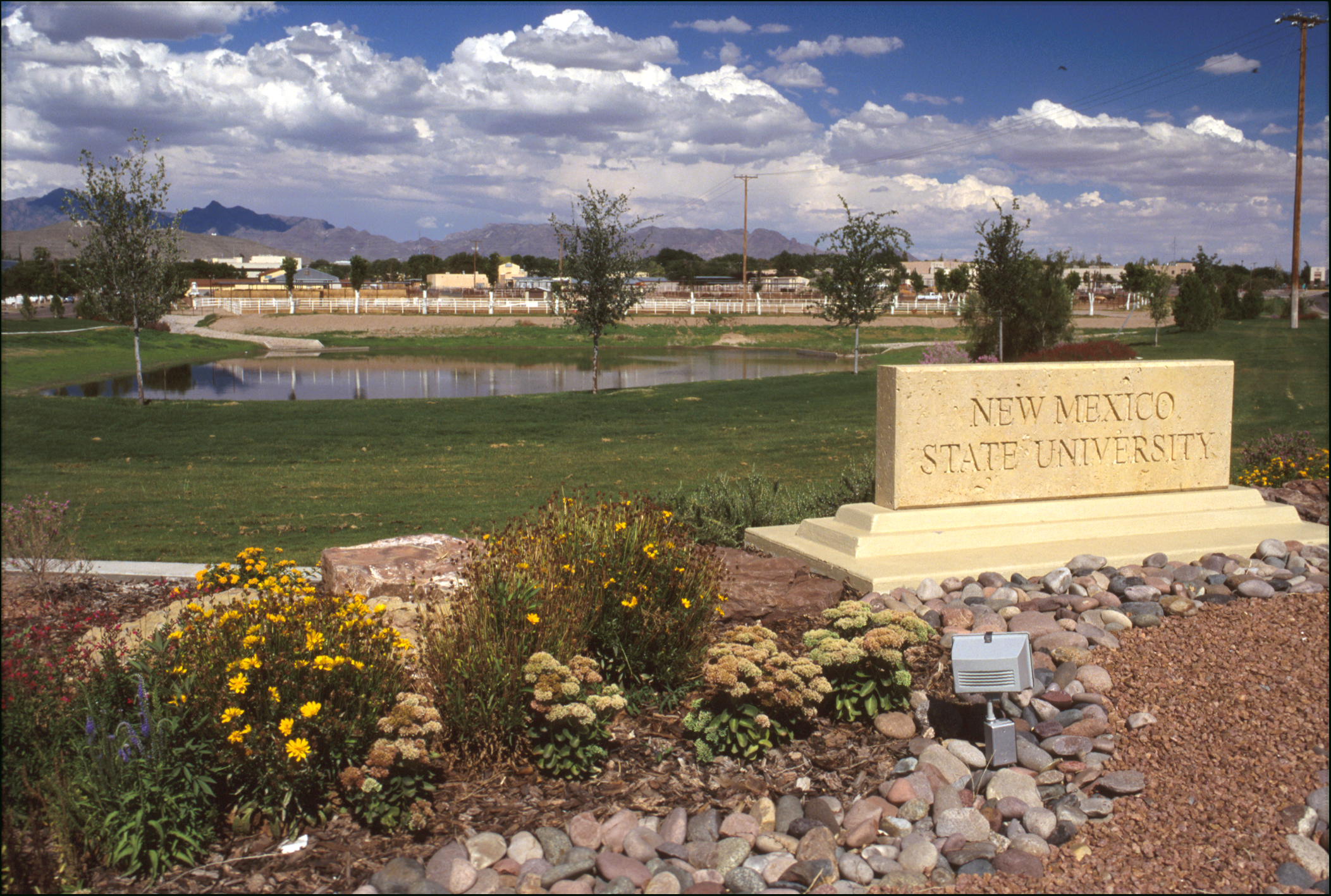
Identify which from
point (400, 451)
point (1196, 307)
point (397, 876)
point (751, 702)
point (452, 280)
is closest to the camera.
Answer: point (397, 876)

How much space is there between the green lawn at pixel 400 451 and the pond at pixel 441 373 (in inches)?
177

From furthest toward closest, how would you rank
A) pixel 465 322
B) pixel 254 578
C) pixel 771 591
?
pixel 465 322 → pixel 771 591 → pixel 254 578

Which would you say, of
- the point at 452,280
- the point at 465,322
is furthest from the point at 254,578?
Answer: the point at 452,280

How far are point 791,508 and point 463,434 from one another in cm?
1177

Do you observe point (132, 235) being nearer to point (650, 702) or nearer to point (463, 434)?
point (463, 434)

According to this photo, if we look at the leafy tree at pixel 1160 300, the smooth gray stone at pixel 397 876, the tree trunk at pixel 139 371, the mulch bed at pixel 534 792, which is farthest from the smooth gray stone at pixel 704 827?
the leafy tree at pixel 1160 300

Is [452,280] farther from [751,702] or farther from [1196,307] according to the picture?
[751,702]

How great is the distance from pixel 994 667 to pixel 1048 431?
412 centimetres

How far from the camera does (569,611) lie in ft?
16.4

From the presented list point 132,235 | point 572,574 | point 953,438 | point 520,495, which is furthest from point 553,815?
point 132,235

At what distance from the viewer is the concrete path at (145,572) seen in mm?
7188

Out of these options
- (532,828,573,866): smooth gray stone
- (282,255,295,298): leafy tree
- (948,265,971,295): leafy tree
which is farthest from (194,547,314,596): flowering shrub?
(282,255,295,298): leafy tree

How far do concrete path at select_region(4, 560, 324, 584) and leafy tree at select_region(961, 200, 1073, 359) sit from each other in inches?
1064

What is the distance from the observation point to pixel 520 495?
12.8 m
